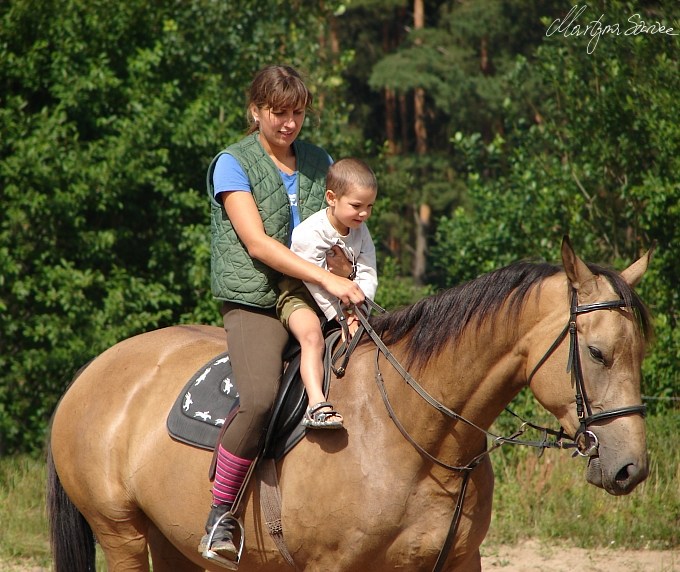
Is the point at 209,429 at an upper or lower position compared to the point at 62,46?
lower

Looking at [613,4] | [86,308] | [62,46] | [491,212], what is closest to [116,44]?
[62,46]

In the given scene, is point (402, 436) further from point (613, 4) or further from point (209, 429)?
point (613, 4)

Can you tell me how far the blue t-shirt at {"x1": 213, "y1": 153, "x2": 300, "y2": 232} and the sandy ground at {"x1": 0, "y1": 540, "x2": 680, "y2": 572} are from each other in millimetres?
3343

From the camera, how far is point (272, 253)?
11.5 feet

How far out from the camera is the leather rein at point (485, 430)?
2.97 meters

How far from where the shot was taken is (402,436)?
3367mm

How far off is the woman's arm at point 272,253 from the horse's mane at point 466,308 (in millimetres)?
238

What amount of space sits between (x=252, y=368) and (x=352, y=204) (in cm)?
79

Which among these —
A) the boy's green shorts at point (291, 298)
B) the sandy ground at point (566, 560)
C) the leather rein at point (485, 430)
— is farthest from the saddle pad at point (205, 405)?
the sandy ground at point (566, 560)

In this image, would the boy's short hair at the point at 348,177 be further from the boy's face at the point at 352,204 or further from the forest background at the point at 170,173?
the forest background at the point at 170,173

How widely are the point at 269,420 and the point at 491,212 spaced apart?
752cm

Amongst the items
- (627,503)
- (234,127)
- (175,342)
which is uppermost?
(234,127)
